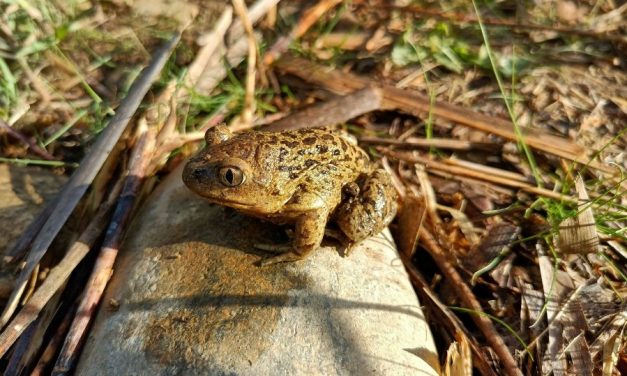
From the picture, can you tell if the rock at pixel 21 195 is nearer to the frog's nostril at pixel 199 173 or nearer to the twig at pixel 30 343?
the twig at pixel 30 343

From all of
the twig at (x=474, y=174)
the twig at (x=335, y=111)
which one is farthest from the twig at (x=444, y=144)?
the twig at (x=335, y=111)

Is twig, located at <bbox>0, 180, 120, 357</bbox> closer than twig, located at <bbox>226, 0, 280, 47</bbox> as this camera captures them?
Yes

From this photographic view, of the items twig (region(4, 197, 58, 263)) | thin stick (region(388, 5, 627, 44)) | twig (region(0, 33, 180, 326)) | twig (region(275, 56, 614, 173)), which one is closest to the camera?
twig (region(0, 33, 180, 326))

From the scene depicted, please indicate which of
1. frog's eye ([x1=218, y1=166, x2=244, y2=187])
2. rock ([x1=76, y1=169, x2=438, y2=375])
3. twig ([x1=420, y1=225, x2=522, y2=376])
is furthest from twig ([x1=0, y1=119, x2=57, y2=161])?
twig ([x1=420, y1=225, x2=522, y2=376])

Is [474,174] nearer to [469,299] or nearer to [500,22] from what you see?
[469,299]

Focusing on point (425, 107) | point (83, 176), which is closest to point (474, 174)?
point (425, 107)

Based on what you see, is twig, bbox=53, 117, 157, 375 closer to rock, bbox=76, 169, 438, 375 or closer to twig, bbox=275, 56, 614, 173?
rock, bbox=76, 169, 438, 375
